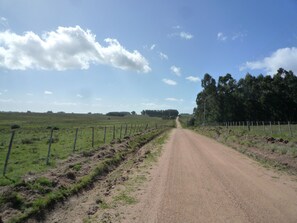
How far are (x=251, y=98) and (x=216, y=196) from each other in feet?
265

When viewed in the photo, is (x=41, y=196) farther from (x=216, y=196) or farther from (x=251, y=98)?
(x=251, y=98)

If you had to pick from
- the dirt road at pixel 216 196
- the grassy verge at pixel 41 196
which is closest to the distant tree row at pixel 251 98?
the dirt road at pixel 216 196

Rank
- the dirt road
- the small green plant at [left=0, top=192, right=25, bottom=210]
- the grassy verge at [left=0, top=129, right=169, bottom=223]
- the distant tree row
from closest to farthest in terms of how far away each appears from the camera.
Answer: the dirt road, the grassy verge at [left=0, top=129, right=169, bottom=223], the small green plant at [left=0, top=192, right=25, bottom=210], the distant tree row

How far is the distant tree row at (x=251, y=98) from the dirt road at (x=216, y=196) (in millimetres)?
71336

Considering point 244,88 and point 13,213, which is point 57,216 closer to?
point 13,213

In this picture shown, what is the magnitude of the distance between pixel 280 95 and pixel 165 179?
75803mm

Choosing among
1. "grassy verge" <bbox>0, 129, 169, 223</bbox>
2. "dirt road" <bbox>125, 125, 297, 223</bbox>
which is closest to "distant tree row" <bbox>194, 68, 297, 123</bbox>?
"dirt road" <bbox>125, 125, 297, 223</bbox>

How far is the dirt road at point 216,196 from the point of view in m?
6.73

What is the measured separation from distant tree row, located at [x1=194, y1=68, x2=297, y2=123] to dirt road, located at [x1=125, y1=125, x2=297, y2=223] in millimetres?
71336

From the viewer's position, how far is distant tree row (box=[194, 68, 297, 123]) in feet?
253

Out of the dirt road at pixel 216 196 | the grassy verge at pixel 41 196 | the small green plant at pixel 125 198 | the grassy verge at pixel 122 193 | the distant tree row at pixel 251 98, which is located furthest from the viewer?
the distant tree row at pixel 251 98

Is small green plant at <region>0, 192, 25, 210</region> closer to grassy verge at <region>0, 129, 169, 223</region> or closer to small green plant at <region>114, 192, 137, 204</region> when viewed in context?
grassy verge at <region>0, 129, 169, 223</region>

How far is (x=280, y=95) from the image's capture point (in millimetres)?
77812

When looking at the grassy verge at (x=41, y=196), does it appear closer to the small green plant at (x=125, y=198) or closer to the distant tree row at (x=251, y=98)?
the small green plant at (x=125, y=198)
